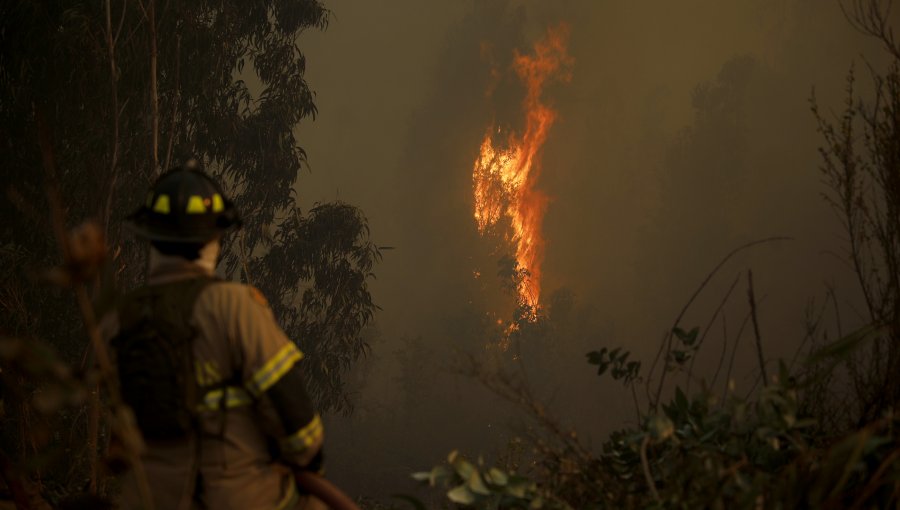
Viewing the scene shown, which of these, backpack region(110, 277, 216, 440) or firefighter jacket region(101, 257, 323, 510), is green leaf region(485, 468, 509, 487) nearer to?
firefighter jacket region(101, 257, 323, 510)

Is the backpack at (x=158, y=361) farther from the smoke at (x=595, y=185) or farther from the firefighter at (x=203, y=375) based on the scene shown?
the smoke at (x=595, y=185)

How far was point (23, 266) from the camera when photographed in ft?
32.7

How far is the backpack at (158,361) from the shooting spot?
1.91 meters

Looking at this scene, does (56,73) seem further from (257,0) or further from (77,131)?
(257,0)

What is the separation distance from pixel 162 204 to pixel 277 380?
54 cm

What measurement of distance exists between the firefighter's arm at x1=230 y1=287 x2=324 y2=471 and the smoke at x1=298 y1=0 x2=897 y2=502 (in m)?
32.8

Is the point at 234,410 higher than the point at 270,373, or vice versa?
the point at 270,373

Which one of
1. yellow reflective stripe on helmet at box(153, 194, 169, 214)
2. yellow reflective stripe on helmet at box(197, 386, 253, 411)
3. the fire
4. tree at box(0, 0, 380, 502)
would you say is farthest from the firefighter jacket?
the fire

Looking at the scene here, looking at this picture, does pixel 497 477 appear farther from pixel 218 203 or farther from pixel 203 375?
pixel 218 203

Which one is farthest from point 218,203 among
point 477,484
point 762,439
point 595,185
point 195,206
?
point 595,185

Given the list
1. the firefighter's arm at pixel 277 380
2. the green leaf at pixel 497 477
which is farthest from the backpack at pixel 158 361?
the green leaf at pixel 497 477

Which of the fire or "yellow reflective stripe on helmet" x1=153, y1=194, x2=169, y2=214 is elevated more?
the fire

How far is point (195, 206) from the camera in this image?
2.04 m

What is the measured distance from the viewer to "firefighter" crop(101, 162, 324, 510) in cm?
192
